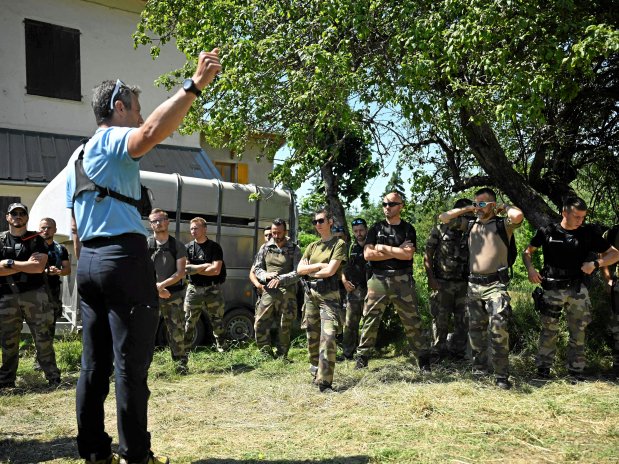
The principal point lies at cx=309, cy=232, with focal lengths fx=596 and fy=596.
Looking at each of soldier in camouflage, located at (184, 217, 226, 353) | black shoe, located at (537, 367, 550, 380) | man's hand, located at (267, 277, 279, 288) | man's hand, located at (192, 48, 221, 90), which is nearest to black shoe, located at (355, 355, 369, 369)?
man's hand, located at (267, 277, 279, 288)

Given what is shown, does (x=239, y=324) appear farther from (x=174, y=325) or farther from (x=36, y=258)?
(x=36, y=258)

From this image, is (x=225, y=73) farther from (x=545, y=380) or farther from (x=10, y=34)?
(x=10, y=34)

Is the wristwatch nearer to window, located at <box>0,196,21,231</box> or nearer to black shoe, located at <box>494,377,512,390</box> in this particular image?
black shoe, located at <box>494,377,512,390</box>

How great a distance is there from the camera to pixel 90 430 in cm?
339

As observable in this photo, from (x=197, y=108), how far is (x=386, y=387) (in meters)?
5.38

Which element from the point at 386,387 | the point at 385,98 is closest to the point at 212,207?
the point at 385,98

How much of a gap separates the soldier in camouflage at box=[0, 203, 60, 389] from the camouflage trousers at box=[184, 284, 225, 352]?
196cm

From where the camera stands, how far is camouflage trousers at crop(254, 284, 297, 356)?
8336 millimetres

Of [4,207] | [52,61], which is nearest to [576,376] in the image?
[4,207]

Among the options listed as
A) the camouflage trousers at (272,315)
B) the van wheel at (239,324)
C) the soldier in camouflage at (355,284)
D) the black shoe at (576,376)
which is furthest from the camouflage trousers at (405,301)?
the van wheel at (239,324)

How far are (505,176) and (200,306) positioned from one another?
4701mm

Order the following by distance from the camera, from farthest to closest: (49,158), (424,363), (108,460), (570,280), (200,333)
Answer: (49,158)
(200,333)
(424,363)
(570,280)
(108,460)

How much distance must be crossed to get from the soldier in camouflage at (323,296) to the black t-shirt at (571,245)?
2.31 metres

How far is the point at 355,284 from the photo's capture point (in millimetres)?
8711
